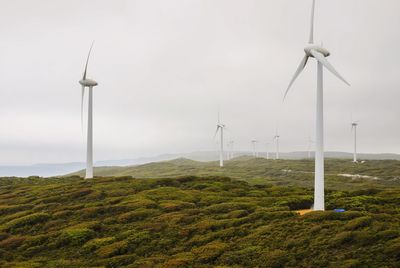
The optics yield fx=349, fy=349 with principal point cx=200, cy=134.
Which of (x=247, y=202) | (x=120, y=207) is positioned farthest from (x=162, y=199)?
(x=247, y=202)

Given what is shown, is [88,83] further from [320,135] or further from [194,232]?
[320,135]

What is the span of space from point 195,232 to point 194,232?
0.08m

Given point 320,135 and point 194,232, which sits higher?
point 320,135

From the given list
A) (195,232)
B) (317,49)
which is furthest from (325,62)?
(195,232)

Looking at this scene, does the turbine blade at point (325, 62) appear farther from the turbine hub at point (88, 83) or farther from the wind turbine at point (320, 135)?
the turbine hub at point (88, 83)

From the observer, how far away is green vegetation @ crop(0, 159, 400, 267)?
22.0 metres

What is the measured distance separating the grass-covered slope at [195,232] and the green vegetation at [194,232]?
0.07m

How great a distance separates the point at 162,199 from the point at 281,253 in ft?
75.5

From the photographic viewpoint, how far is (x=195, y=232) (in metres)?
28.7

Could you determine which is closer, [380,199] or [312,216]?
[312,216]

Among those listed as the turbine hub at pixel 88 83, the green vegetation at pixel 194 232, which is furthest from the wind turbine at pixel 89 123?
the green vegetation at pixel 194 232

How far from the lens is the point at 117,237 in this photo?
93.4 ft

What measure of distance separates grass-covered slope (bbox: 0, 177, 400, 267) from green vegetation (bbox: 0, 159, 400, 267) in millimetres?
69

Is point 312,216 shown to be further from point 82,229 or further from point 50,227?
point 50,227
